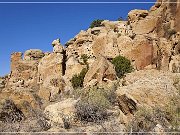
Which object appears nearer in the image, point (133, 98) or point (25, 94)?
point (133, 98)

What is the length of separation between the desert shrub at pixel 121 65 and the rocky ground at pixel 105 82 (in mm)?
589

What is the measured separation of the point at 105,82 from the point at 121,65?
6413 millimetres

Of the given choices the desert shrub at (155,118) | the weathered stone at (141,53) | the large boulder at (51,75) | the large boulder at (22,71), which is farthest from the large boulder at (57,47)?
the desert shrub at (155,118)

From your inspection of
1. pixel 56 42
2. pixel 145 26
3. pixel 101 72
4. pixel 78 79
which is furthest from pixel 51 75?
pixel 101 72

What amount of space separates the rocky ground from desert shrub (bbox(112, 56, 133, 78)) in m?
0.59

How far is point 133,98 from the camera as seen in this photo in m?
9.64

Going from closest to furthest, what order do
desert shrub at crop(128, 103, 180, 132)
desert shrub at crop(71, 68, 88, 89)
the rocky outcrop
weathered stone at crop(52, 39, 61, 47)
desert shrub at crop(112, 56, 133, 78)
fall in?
desert shrub at crop(128, 103, 180, 132), the rocky outcrop, desert shrub at crop(112, 56, 133, 78), desert shrub at crop(71, 68, 88, 89), weathered stone at crop(52, 39, 61, 47)

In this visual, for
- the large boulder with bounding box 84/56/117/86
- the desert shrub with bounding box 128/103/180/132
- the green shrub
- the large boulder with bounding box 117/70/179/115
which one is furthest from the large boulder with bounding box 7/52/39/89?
the desert shrub with bounding box 128/103/180/132

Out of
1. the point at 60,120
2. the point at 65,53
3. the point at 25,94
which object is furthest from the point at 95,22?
the point at 60,120

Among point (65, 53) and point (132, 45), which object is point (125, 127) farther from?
point (65, 53)

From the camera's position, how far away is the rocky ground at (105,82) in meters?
9.48

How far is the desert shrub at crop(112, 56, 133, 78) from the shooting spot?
28731 millimetres

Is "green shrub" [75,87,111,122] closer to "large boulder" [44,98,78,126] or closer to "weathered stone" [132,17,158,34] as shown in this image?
"large boulder" [44,98,78,126]

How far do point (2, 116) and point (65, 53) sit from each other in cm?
2127
